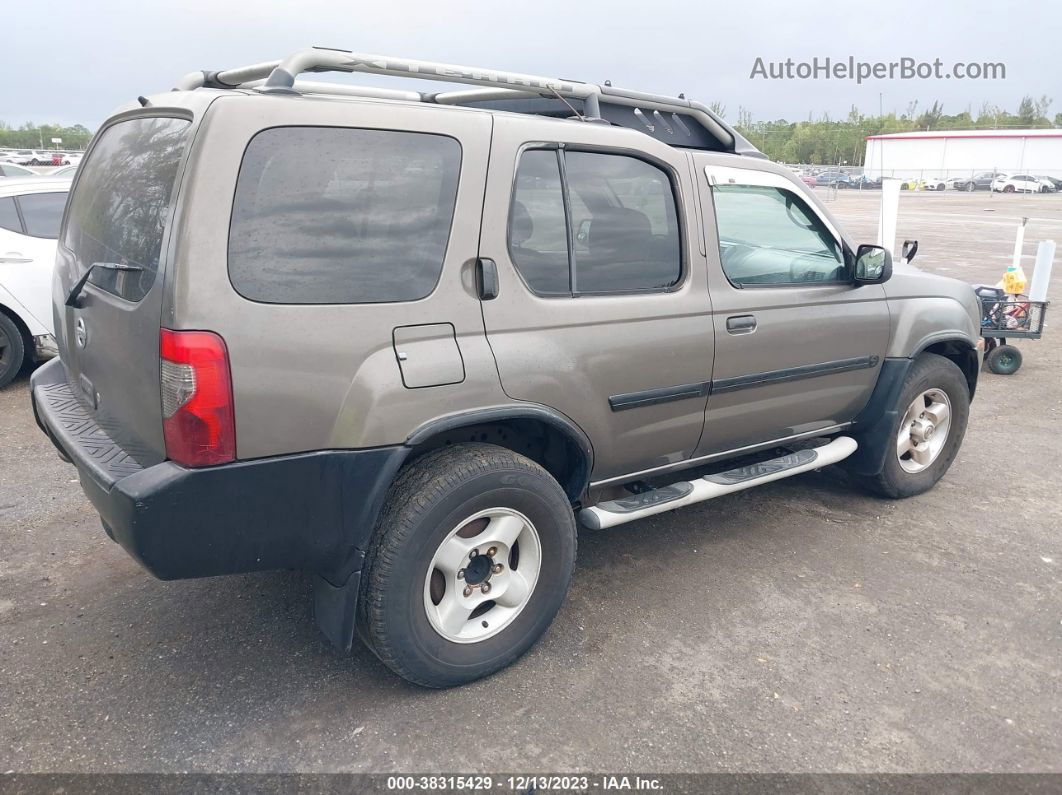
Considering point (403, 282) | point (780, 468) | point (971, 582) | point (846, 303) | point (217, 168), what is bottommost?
point (971, 582)

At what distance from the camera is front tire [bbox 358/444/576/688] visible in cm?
269

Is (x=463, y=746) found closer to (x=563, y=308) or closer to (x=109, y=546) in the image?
(x=563, y=308)

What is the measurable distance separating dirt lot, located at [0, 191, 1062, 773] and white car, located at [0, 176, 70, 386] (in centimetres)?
242

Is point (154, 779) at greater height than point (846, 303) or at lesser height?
lesser

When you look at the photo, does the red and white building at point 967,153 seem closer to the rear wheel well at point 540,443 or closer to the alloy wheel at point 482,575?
the rear wheel well at point 540,443

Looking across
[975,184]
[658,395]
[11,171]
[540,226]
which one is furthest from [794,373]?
[975,184]

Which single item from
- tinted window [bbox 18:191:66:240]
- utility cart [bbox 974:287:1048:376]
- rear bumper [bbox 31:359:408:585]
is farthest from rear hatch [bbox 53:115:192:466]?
utility cart [bbox 974:287:1048:376]

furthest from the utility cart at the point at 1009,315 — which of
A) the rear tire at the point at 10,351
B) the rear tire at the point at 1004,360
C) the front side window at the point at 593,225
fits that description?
the rear tire at the point at 10,351

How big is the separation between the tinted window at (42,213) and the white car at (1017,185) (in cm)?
5918

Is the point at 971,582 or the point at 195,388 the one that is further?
the point at 971,582

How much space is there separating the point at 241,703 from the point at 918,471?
375 cm

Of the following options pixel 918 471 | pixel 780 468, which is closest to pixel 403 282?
pixel 780 468

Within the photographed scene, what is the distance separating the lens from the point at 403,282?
8.70ft

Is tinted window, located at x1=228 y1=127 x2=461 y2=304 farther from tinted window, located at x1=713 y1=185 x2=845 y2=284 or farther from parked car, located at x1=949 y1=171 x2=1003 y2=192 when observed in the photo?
parked car, located at x1=949 y1=171 x2=1003 y2=192
